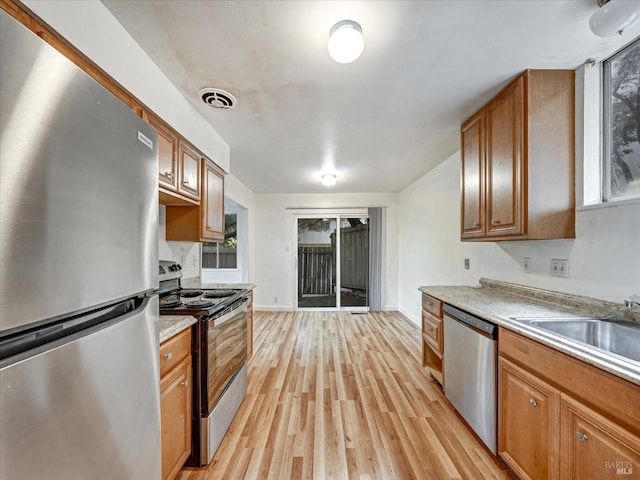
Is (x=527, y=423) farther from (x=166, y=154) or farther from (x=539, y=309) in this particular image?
(x=166, y=154)

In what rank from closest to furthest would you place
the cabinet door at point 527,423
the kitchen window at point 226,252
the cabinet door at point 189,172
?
the cabinet door at point 527,423 < the cabinet door at point 189,172 < the kitchen window at point 226,252

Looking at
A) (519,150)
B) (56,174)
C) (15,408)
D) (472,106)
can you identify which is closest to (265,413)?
(15,408)

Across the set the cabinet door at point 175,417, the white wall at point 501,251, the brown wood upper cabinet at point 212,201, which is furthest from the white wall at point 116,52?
the white wall at point 501,251

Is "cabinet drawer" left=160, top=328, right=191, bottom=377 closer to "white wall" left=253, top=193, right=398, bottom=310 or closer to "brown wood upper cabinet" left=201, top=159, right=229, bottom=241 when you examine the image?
"brown wood upper cabinet" left=201, top=159, right=229, bottom=241

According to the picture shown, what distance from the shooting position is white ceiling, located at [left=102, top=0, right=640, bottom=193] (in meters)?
1.28

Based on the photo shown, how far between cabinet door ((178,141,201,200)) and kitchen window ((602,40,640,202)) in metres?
2.85

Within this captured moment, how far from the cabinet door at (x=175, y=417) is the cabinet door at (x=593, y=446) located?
5.89ft

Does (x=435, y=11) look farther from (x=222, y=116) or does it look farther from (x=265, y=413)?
(x=265, y=413)

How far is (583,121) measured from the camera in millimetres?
1746

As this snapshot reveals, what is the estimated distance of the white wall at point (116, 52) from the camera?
41.7 inches

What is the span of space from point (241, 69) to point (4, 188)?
1584 mm

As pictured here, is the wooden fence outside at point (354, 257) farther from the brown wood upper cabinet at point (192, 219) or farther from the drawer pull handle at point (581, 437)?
the drawer pull handle at point (581, 437)

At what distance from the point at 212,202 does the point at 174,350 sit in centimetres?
162

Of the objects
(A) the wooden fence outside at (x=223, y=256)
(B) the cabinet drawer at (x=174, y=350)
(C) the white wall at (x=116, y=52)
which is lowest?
(B) the cabinet drawer at (x=174, y=350)
